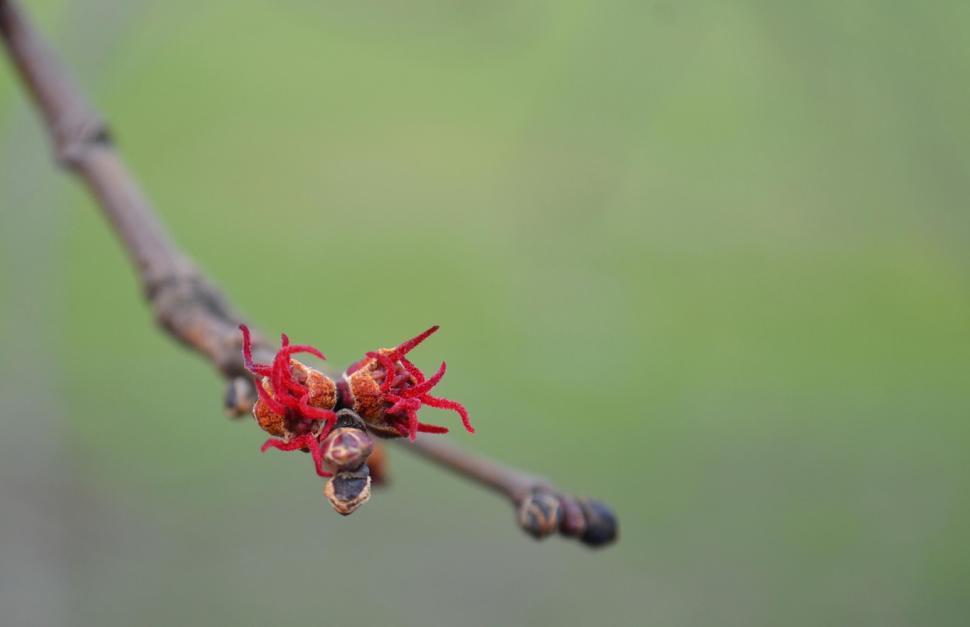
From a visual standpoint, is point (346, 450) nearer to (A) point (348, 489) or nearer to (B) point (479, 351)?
(A) point (348, 489)

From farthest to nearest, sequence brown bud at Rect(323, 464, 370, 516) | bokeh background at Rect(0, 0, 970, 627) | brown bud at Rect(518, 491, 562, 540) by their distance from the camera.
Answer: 1. bokeh background at Rect(0, 0, 970, 627)
2. brown bud at Rect(518, 491, 562, 540)
3. brown bud at Rect(323, 464, 370, 516)

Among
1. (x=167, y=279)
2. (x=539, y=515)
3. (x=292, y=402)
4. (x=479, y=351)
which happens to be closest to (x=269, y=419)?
(x=292, y=402)

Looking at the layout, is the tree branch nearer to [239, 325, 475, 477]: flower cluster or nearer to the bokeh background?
[239, 325, 475, 477]: flower cluster

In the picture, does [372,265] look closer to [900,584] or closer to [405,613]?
[405,613]

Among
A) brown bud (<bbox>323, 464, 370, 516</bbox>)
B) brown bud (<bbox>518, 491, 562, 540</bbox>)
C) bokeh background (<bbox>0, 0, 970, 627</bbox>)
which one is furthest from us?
bokeh background (<bbox>0, 0, 970, 627</bbox>)

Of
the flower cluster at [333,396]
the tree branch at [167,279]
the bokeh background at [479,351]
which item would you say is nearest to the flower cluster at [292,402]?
the flower cluster at [333,396]

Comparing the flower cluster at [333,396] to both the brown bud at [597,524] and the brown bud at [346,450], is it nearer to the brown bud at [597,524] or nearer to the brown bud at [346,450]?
the brown bud at [346,450]

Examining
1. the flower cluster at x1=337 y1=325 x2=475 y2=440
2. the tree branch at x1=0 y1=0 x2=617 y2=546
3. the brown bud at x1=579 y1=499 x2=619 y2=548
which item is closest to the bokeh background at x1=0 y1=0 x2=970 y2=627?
the tree branch at x1=0 y1=0 x2=617 y2=546
